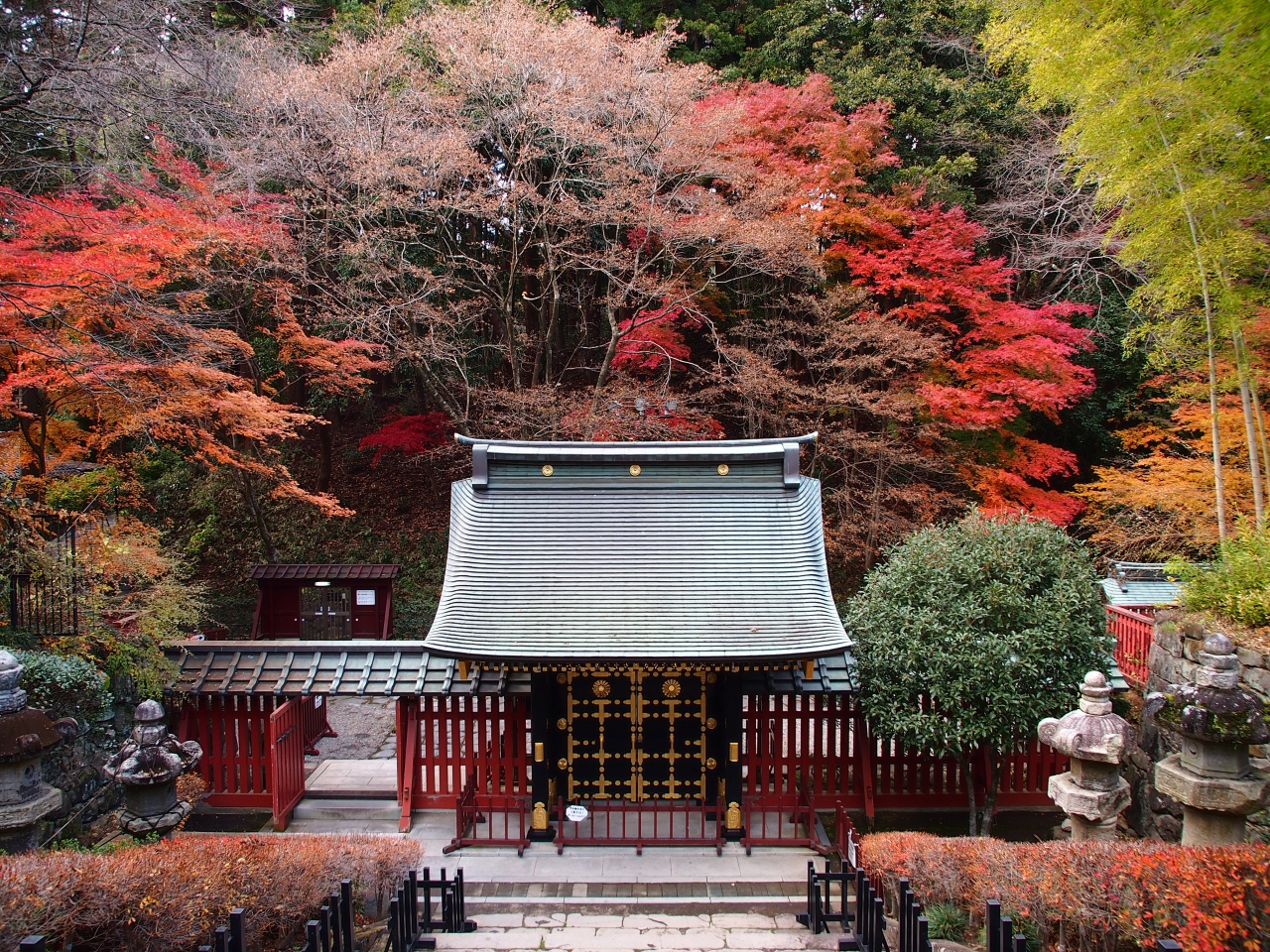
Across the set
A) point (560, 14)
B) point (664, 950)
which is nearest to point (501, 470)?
point (664, 950)

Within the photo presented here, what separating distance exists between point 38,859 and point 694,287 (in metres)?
15.2

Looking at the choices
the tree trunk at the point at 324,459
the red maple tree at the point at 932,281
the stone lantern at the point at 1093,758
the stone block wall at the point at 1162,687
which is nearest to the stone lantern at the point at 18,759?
the stone lantern at the point at 1093,758

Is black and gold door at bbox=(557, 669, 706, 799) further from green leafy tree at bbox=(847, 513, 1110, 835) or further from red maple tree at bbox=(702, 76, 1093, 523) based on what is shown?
red maple tree at bbox=(702, 76, 1093, 523)

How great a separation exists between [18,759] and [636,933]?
18.9ft

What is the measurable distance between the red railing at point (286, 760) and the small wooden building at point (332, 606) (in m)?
5.48

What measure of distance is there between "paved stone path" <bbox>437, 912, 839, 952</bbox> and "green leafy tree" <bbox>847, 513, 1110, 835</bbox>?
2.60m

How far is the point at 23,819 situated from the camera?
6414 millimetres

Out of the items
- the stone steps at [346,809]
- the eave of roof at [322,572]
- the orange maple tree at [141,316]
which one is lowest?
the stone steps at [346,809]

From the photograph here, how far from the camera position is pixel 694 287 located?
692 inches

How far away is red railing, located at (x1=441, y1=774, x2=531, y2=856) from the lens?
9.08m

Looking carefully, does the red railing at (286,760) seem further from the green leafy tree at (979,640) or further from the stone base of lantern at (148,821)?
the green leafy tree at (979,640)

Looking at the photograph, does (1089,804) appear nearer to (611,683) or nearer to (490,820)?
(611,683)

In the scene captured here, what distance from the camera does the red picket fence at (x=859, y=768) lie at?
955cm

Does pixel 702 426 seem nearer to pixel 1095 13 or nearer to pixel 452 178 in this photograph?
pixel 452 178
